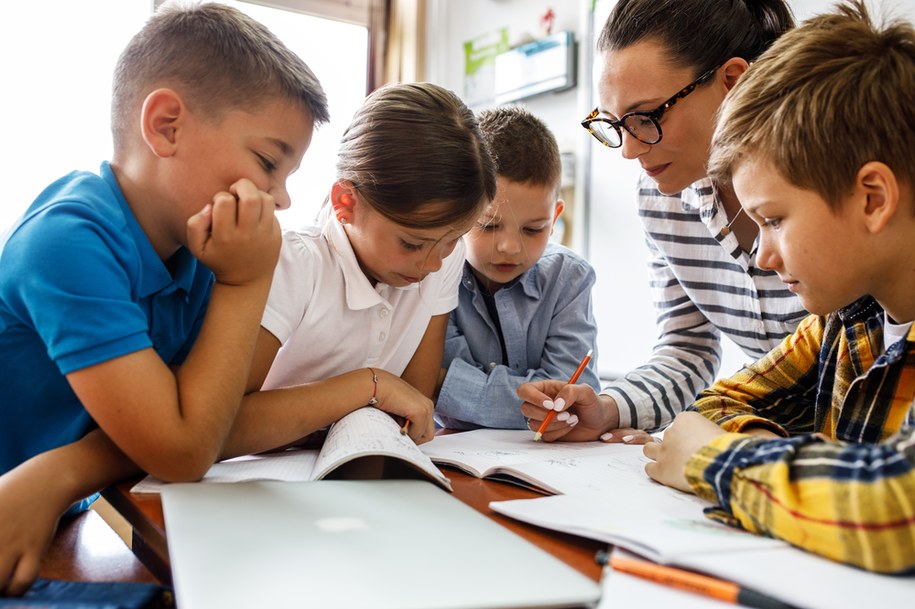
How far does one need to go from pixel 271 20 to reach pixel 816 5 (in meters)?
2.11

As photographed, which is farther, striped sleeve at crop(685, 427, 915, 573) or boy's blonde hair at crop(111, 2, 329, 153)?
boy's blonde hair at crop(111, 2, 329, 153)

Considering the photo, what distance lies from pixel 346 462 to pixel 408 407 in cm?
23

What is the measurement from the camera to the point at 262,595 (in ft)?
1.46

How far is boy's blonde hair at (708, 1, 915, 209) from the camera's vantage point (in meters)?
0.73

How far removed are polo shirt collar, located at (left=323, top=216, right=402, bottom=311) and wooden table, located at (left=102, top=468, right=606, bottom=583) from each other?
1.36ft

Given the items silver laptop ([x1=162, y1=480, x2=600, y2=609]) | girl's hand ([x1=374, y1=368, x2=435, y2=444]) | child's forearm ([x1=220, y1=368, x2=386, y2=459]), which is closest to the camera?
silver laptop ([x1=162, y1=480, x2=600, y2=609])

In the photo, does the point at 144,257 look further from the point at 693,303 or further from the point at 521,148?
the point at 693,303

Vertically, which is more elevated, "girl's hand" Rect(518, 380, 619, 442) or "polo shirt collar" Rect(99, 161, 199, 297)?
"polo shirt collar" Rect(99, 161, 199, 297)

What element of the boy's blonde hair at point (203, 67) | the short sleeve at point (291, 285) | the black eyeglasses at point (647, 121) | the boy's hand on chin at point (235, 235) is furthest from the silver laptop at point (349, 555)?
the black eyeglasses at point (647, 121)

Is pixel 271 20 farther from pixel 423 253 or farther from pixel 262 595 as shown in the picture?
pixel 262 595

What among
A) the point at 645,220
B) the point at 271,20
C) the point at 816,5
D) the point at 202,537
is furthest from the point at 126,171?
the point at 271,20

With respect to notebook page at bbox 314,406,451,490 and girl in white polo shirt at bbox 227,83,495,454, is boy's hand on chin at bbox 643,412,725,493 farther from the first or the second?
girl in white polo shirt at bbox 227,83,495,454

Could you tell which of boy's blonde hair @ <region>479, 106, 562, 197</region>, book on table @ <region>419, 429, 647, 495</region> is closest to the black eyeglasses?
boy's blonde hair @ <region>479, 106, 562, 197</region>

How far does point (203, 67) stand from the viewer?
93cm
